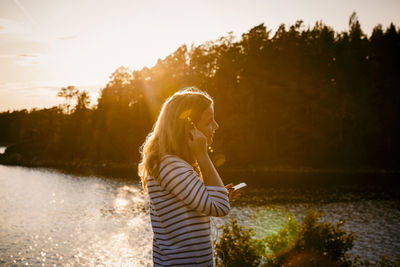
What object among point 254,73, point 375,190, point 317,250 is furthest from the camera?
point 254,73

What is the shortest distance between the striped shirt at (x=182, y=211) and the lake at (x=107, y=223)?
1639 cm

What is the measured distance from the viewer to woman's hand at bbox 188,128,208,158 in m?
2.08

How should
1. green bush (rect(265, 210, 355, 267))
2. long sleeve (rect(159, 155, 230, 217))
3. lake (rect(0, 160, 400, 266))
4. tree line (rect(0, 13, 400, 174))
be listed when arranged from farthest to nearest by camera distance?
tree line (rect(0, 13, 400, 174)) → lake (rect(0, 160, 400, 266)) → green bush (rect(265, 210, 355, 267)) → long sleeve (rect(159, 155, 230, 217))

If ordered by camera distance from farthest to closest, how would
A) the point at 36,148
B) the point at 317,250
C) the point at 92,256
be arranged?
1. the point at 36,148
2. the point at 92,256
3. the point at 317,250

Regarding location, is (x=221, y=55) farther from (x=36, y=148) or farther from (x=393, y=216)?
(x=36, y=148)

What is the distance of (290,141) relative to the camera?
204 feet

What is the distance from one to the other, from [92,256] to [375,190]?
31187 mm

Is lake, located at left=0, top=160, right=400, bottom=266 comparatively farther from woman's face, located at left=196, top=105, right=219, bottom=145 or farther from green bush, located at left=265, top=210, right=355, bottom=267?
woman's face, located at left=196, top=105, right=219, bottom=145

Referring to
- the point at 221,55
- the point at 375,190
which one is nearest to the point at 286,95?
the point at 221,55

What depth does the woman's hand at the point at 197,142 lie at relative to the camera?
6.81 feet

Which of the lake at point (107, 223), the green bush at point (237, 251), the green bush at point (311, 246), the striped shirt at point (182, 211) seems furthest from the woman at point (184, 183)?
the lake at point (107, 223)

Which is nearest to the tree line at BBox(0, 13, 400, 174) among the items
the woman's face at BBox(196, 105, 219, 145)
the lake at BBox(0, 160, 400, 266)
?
the lake at BBox(0, 160, 400, 266)

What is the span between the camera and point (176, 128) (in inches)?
82.7

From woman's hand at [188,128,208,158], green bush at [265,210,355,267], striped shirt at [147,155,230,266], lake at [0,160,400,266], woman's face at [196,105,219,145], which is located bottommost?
lake at [0,160,400,266]
